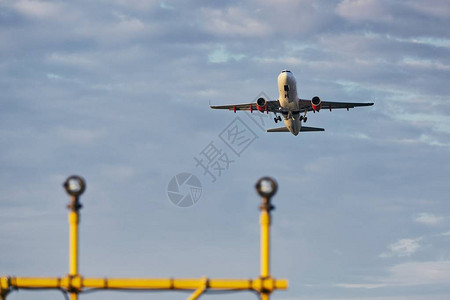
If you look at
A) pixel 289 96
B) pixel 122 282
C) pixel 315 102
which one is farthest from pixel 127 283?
pixel 315 102

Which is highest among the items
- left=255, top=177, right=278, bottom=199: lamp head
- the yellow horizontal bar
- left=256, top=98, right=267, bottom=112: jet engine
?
left=256, top=98, right=267, bottom=112: jet engine

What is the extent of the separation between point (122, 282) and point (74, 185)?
5.85 feet

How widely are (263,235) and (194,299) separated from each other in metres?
1.75

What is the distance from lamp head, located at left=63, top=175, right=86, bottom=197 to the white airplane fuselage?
7546 centimetres

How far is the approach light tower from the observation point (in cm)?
1243

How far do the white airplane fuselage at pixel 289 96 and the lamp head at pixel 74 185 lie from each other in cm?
7546

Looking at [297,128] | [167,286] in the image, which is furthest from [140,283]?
[297,128]

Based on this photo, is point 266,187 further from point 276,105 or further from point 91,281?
point 276,105

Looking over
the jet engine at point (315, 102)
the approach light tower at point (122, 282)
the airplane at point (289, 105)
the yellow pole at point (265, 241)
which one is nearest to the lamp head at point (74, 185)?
the approach light tower at point (122, 282)

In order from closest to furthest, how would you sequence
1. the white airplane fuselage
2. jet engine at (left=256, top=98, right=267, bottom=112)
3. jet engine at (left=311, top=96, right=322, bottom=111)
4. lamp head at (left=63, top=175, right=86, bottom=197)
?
lamp head at (left=63, top=175, right=86, bottom=197) → the white airplane fuselage → jet engine at (left=256, top=98, right=267, bottom=112) → jet engine at (left=311, top=96, right=322, bottom=111)

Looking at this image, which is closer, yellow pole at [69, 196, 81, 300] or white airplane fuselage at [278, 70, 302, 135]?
yellow pole at [69, 196, 81, 300]

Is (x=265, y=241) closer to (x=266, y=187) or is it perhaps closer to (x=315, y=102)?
(x=266, y=187)

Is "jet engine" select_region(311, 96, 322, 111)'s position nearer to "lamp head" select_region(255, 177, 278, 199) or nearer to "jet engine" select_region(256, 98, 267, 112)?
"jet engine" select_region(256, 98, 267, 112)

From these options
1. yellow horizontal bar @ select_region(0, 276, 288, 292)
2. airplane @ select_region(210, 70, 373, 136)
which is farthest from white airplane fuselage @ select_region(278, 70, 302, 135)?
yellow horizontal bar @ select_region(0, 276, 288, 292)
